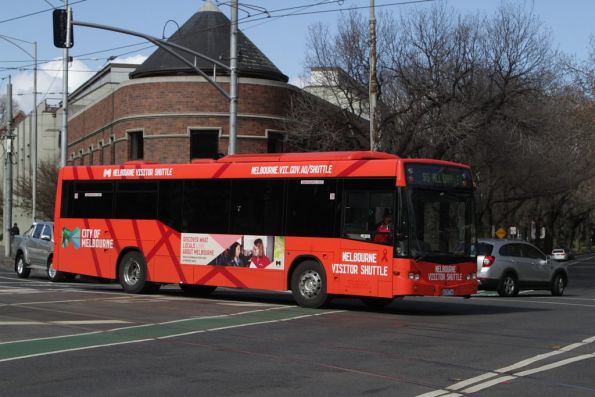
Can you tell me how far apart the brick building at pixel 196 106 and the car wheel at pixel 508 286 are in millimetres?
18592

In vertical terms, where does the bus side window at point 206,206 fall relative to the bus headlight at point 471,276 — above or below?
above

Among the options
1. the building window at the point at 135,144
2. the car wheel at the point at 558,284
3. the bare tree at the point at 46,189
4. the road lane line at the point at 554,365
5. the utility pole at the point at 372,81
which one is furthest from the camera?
the bare tree at the point at 46,189

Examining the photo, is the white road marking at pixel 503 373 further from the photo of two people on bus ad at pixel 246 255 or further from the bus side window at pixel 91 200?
the bus side window at pixel 91 200

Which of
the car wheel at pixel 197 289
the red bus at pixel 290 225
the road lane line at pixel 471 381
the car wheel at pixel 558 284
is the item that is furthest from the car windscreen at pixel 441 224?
the car wheel at pixel 558 284

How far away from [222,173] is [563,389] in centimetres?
1095

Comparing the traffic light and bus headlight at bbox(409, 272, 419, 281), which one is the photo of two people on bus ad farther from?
the traffic light

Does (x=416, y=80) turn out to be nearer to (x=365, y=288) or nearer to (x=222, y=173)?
(x=222, y=173)

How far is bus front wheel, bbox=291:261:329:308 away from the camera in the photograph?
16734 mm

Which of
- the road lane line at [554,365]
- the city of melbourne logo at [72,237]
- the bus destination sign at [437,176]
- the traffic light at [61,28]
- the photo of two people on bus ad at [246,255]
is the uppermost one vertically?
the traffic light at [61,28]

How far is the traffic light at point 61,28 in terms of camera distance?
22.8m

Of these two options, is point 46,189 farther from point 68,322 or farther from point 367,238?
point 68,322

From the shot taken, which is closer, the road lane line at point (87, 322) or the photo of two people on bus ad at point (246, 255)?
the road lane line at point (87, 322)

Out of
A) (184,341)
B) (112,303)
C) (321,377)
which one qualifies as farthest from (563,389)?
(112,303)

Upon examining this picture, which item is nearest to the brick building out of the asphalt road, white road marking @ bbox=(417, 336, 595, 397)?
the asphalt road
